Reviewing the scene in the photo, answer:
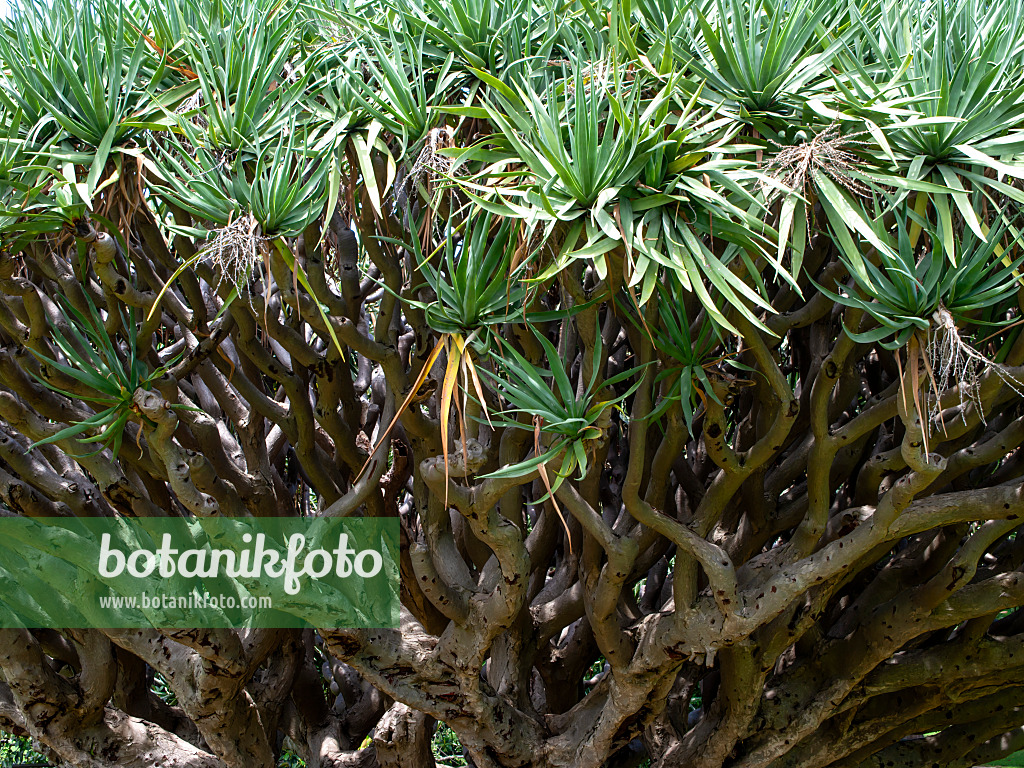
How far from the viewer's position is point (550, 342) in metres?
3.98

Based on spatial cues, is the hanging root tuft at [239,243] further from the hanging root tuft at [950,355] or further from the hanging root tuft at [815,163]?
the hanging root tuft at [950,355]

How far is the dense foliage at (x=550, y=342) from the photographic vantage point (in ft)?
9.09

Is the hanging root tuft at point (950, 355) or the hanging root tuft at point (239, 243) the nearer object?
the hanging root tuft at point (950, 355)

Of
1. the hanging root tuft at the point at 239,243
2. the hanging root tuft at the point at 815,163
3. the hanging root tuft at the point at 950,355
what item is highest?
the hanging root tuft at the point at 239,243

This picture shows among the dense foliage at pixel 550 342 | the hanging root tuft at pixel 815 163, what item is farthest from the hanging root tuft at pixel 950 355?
the hanging root tuft at pixel 815 163

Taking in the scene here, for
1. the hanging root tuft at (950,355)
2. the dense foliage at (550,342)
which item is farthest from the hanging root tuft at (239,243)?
the hanging root tuft at (950,355)

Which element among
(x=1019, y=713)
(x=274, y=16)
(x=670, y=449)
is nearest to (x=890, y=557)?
(x=1019, y=713)

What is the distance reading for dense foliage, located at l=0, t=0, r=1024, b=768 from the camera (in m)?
2.77

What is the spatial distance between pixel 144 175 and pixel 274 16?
841 millimetres

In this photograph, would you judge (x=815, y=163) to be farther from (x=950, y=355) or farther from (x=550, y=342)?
(x=550, y=342)

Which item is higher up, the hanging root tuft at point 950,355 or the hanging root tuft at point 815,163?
the hanging root tuft at point 815,163

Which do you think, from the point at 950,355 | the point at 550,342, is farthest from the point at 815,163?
the point at 550,342

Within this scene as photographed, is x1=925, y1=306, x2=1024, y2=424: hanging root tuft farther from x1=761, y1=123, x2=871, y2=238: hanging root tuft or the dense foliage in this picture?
x1=761, y1=123, x2=871, y2=238: hanging root tuft

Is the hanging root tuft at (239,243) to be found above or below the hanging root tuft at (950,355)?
above
